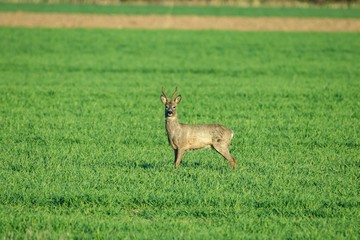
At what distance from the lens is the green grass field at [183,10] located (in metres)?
48.8

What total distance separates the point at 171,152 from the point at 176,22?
32016 millimetres

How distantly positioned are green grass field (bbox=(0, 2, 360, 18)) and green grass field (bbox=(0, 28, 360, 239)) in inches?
849

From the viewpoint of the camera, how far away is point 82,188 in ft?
31.4

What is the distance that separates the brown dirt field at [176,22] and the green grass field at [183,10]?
292 centimetres

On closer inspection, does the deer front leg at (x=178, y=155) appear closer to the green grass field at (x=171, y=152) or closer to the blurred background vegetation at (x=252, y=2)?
the green grass field at (x=171, y=152)

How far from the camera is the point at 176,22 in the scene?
143ft

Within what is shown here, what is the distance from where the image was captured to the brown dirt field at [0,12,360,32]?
41.2 metres

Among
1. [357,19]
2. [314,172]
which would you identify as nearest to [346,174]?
[314,172]

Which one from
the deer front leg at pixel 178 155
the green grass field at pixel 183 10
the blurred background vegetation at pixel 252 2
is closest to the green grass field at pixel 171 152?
the deer front leg at pixel 178 155

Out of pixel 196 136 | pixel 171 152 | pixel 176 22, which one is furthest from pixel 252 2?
pixel 196 136

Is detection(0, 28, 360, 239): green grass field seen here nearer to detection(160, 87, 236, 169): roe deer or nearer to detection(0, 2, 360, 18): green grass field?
detection(160, 87, 236, 169): roe deer

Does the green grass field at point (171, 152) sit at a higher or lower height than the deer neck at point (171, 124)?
lower

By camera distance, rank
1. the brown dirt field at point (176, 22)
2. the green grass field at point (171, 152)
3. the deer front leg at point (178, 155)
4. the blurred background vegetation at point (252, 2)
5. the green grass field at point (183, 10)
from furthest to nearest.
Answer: the blurred background vegetation at point (252, 2) < the green grass field at point (183, 10) < the brown dirt field at point (176, 22) < the deer front leg at point (178, 155) < the green grass field at point (171, 152)

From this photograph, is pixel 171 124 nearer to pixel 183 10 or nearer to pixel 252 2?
pixel 183 10
